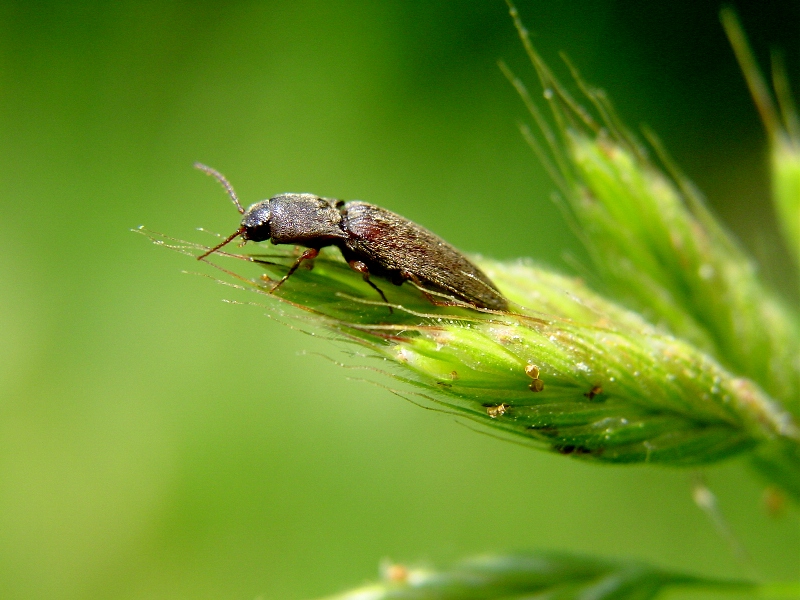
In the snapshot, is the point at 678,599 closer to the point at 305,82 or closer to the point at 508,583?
the point at 508,583

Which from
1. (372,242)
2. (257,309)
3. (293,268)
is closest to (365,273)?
(293,268)

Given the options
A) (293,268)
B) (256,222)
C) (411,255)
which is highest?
(256,222)

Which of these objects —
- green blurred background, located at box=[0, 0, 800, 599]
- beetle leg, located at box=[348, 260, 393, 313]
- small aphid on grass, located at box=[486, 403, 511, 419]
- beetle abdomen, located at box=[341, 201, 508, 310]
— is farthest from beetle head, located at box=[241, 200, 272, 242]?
green blurred background, located at box=[0, 0, 800, 599]

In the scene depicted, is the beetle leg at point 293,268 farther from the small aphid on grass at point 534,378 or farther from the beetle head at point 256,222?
the small aphid on grass at point 534,378

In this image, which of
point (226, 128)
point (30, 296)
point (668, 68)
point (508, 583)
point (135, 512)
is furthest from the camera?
point (668, 68)

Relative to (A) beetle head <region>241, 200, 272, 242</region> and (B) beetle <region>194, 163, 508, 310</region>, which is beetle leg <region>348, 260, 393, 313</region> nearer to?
Result: (B) beetle <region>194, 163, 508, 310</region>

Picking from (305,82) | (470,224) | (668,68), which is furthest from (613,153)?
(668,68)

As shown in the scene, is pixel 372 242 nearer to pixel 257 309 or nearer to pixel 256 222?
pixel 256 222
